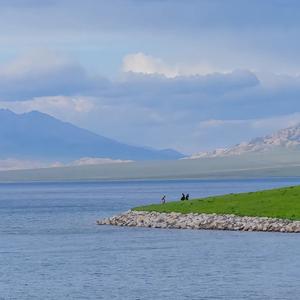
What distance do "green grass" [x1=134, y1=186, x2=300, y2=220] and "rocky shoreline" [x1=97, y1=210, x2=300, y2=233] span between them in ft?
3.86

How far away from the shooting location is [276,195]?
256 ft

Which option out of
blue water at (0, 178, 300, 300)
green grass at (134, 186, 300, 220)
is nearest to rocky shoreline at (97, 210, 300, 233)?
green grass at (134, 186, 300, 220)

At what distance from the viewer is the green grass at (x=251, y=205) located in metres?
71.3

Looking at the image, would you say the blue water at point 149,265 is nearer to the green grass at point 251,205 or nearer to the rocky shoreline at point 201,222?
the rocky shoreline at point 201,222

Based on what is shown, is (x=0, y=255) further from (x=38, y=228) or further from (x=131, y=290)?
(x=38, y=228)

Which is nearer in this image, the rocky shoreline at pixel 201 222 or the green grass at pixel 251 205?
the rocky shoreline at pixel 201 222

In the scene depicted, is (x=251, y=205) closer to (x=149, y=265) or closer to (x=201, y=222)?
(x=201, y=222)

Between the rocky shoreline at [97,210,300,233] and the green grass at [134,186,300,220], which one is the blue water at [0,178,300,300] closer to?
the rocky shoreline at [97,210,300,233]

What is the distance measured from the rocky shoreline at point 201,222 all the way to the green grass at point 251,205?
46.3 inches

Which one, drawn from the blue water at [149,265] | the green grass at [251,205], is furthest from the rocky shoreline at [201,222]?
the blue water at [149,265]

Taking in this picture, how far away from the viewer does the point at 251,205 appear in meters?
74.9

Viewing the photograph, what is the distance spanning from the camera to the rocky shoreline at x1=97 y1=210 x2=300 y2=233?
67344 millimetres

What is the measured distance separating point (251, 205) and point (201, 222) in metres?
4.78

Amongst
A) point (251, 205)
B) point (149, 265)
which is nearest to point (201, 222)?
point (251, 205)
